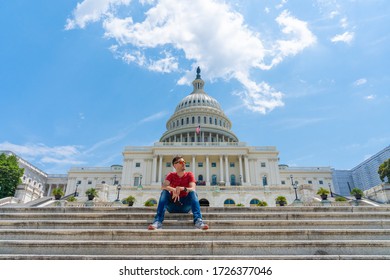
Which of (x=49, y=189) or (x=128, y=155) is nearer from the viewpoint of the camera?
(x=128, y=155)

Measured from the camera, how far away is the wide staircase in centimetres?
607

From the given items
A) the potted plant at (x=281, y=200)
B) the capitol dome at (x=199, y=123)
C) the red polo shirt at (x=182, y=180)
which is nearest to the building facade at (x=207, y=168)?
the capitol dome at (x=199, y=123)

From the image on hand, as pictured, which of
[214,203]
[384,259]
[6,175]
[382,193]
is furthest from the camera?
[6,175]

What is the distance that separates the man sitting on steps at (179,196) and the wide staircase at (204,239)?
1.14 ft

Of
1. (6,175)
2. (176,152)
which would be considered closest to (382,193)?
(176,152)

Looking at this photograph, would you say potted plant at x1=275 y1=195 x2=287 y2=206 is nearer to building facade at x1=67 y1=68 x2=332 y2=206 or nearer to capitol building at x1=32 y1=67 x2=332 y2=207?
capitol building at x1=32 y1=67 x2=332 y2=207

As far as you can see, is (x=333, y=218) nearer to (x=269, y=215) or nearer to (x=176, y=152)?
(x=269, y=215)

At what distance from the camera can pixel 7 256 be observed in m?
5.72

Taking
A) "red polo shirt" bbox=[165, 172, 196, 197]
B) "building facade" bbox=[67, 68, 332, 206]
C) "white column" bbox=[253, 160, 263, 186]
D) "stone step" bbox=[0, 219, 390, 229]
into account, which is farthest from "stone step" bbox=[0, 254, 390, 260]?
"white column" bbox=[253, 160, 263, 186]

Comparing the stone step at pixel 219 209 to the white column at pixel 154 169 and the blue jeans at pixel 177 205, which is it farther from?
the white column at pixel 154 169

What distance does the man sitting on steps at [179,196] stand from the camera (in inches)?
289

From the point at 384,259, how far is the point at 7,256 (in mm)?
8459

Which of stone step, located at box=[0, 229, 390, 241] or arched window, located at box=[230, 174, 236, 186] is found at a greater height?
arched window, located at box=[230, 174, 236, 186]
